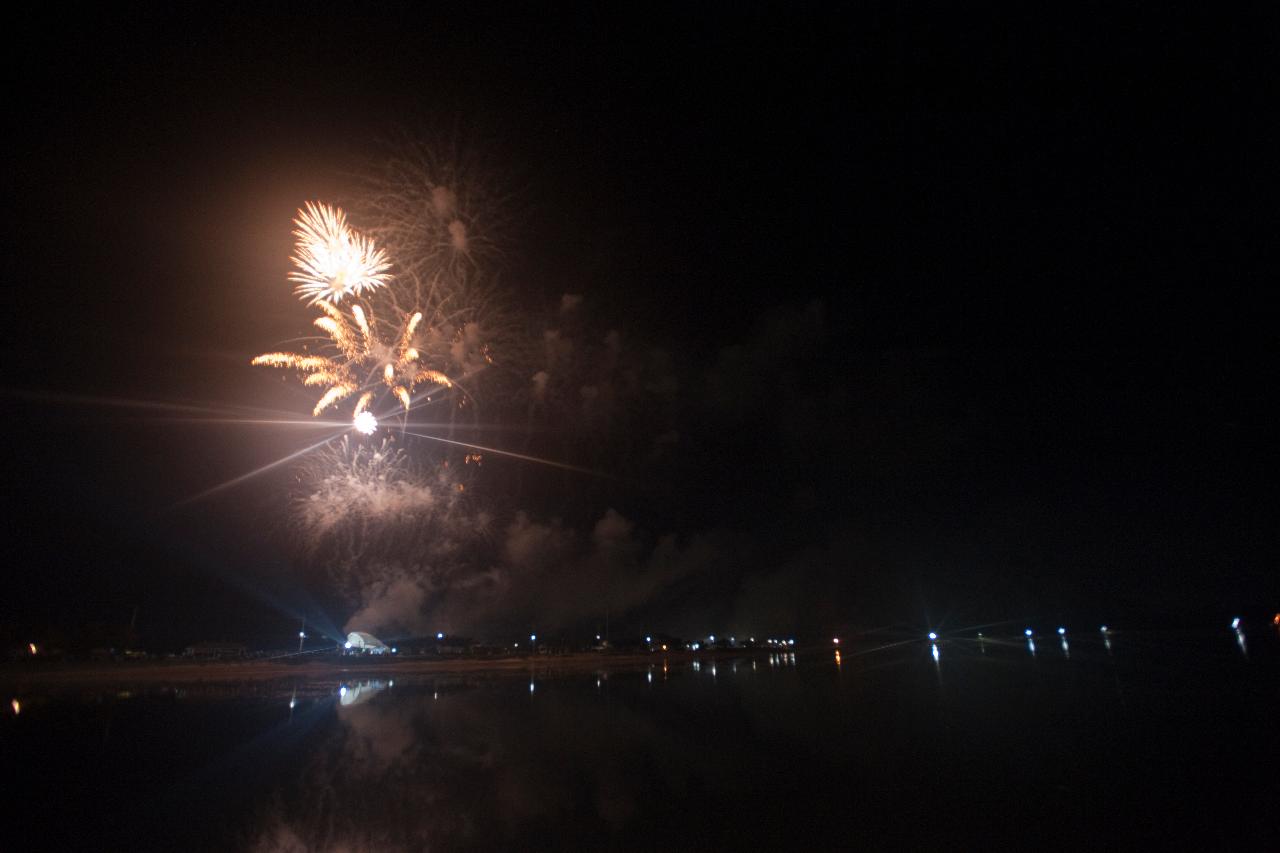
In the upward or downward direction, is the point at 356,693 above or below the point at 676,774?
above

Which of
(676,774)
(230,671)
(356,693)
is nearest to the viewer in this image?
(676,774)

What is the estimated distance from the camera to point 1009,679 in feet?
67.0

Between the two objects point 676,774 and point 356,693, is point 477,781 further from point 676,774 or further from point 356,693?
point 356,693

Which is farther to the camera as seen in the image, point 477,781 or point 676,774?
point 676,774

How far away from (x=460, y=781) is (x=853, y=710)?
29.9 feet

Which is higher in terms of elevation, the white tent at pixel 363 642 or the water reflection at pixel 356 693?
the white tent at pixel 363 642

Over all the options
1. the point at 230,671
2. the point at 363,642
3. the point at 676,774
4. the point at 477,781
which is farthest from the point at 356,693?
the point at 363,642

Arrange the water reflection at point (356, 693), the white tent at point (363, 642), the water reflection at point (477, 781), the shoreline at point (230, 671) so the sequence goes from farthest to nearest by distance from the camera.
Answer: the white tent at point (363, 642)
the shoreline at point (230, 671)
the water reflection at point (356, 693)
the water reflection at point (477, 781)

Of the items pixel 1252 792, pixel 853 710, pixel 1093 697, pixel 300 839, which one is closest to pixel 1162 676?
pixel 1093 697

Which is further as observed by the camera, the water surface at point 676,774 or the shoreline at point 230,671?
the shoreline at point 230,671

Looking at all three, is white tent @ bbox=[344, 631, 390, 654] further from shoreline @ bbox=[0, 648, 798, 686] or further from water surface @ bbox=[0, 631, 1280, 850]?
water surface @ bbox=[0, 631, 1280, 850]

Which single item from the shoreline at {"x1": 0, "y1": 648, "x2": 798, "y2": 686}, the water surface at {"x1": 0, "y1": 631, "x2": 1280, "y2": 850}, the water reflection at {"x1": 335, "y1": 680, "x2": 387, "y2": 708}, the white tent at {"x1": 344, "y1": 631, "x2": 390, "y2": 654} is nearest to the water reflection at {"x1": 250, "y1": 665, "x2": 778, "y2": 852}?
the water surface at {"x1": 0, "y1": 631, "x2": 1280, "y2": 850}

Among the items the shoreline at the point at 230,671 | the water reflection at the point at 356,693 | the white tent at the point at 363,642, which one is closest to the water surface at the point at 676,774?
the water reflection at the point at 356,693

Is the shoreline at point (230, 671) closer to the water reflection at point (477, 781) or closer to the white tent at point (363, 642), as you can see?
the white tent at point (363, 642)
